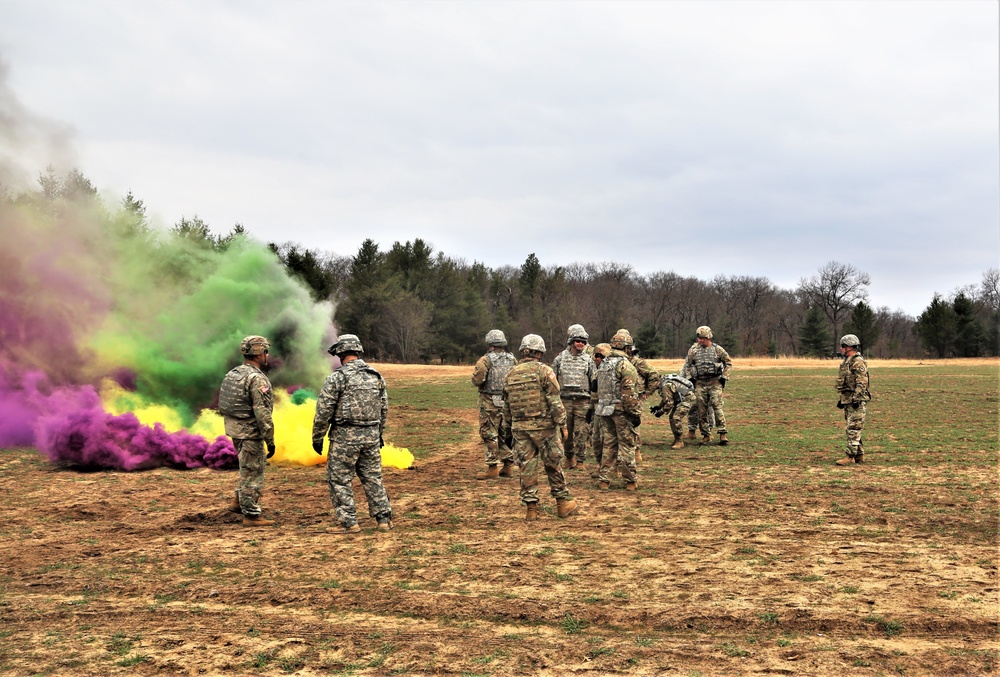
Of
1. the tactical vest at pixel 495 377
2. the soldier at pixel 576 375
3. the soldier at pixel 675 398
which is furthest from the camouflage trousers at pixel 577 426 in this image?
the soldier at pixel 675 398

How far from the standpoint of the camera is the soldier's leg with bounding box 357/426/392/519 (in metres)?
10.2

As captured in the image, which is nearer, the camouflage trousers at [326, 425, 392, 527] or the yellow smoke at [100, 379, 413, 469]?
the camouflage trousers at [326, 425, 392, 527]

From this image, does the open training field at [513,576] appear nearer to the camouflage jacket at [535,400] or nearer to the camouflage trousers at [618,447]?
the camouflage trousers at [618,447]

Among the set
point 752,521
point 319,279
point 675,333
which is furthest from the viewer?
point 675,333

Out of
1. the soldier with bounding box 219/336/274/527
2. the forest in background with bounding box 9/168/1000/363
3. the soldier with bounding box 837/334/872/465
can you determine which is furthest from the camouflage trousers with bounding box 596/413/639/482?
the forest in background with bounding box 9/168/1000/363

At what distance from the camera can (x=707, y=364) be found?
17.6 metres

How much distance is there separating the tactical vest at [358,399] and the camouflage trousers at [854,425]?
958 centimetres

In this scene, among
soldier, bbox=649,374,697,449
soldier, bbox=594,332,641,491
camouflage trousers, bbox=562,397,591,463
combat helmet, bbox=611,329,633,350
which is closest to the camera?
soldier, bbox=594,332,641,491

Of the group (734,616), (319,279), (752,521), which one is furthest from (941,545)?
(319,279)

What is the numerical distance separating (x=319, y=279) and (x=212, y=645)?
4735 centimetres

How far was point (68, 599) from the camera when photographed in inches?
299

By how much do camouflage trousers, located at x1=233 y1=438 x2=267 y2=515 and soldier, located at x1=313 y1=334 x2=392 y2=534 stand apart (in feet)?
3.67

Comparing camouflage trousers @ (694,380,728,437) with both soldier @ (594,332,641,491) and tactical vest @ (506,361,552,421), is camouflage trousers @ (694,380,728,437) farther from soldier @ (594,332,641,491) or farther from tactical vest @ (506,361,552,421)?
tactical vest @ (506,361,552,421)

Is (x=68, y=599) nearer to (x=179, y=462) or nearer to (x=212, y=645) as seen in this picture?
(x=212, y=645)
